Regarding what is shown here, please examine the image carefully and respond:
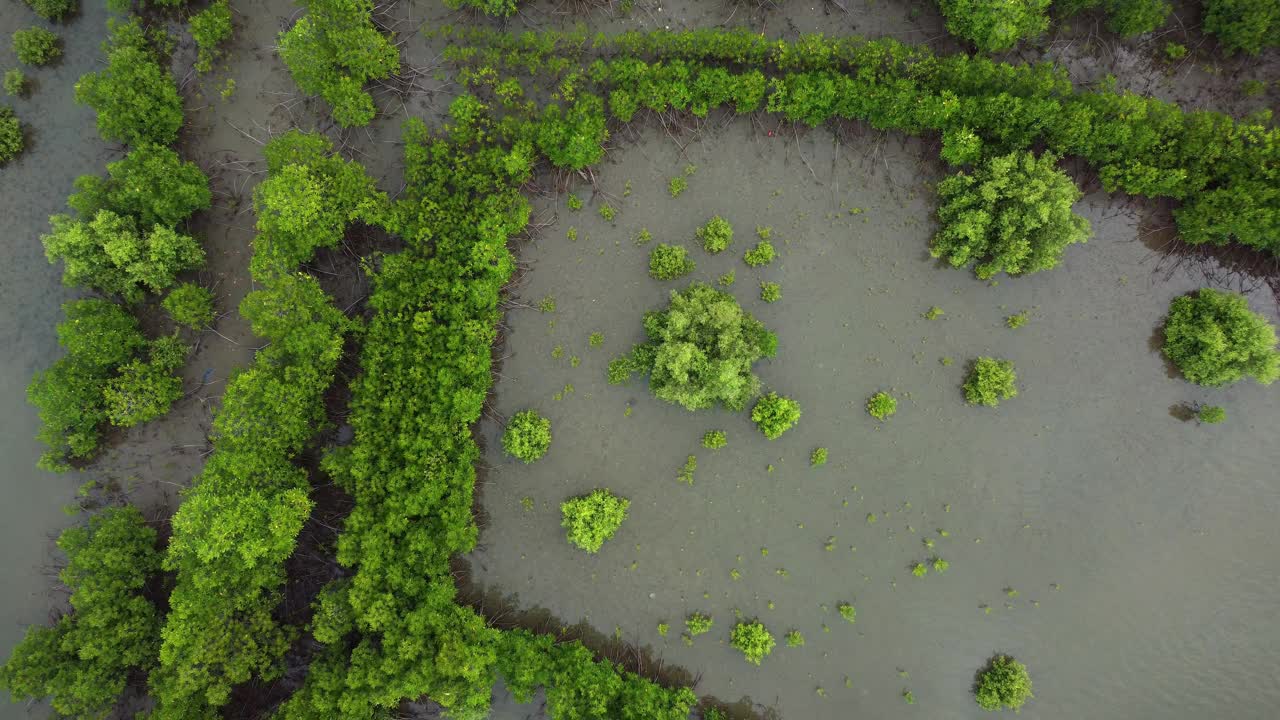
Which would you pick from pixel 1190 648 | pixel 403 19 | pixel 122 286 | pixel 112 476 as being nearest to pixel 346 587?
pixel 112 476

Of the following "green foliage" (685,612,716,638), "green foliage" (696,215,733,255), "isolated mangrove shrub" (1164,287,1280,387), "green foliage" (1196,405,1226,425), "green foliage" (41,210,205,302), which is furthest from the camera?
"green foliage" (696,215,733,255)

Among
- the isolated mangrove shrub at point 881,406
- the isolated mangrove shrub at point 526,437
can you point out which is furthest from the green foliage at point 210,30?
the isolated mangrove shrub at point 881,406

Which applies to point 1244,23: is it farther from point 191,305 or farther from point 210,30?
point 191,305

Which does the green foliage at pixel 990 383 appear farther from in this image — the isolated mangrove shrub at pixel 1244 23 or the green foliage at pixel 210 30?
the green foliage at pixel 210 30

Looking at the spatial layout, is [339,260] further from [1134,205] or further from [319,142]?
[1134,205]

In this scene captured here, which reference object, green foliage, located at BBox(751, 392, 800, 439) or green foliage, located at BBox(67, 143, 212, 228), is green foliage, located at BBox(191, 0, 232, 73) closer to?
green foliage, located at BBox(67, 143, 212, 228)

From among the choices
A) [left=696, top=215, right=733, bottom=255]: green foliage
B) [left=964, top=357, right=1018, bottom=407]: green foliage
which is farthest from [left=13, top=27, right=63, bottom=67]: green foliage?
[left=964, top=357, right=1018, bottom=407]: green foliage
